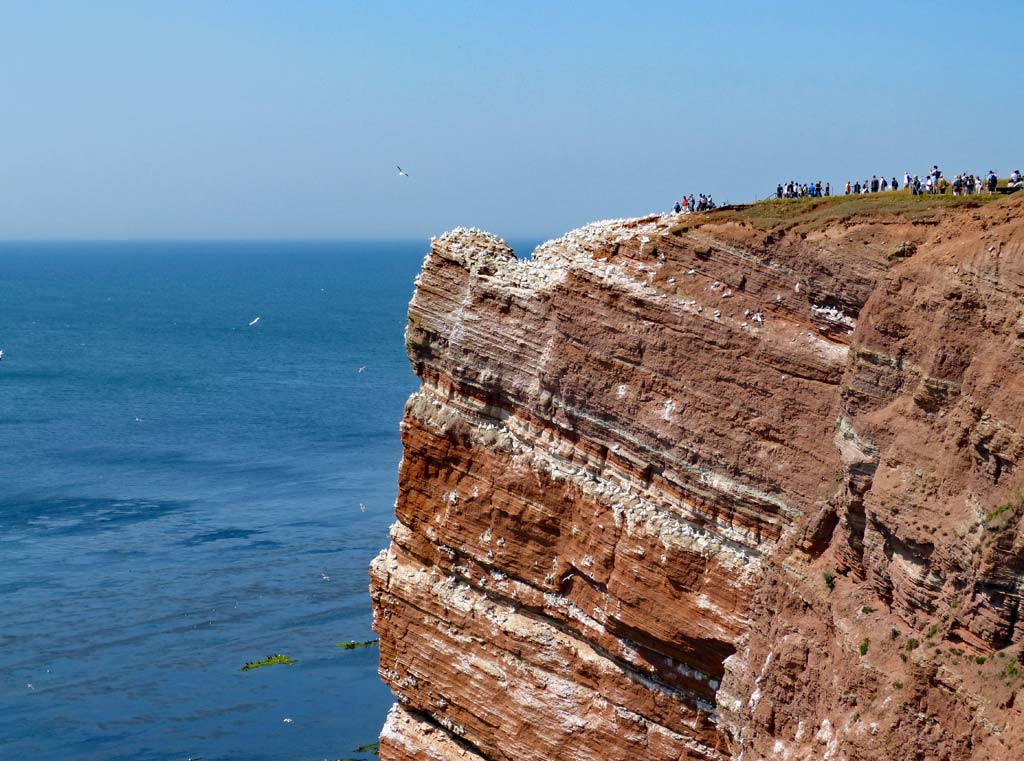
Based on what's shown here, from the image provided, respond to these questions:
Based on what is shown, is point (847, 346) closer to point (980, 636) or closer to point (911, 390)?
point (911, 390)

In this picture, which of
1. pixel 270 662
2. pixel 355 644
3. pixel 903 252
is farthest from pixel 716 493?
pixel 355 644

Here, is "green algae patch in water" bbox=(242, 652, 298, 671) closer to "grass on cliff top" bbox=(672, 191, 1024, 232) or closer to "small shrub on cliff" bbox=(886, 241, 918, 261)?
"grass on cliff top" bbox=(672, 191, 1024, 232)

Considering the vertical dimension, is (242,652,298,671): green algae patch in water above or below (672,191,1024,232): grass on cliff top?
below

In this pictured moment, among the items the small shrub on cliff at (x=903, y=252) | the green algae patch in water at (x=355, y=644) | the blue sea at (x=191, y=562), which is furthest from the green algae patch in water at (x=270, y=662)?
the small shrub on cliff at (x=903, y=252)

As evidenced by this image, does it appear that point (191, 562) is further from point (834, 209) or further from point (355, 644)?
point (834, 209)

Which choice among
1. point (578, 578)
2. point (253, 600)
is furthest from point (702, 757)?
point (253, 600)

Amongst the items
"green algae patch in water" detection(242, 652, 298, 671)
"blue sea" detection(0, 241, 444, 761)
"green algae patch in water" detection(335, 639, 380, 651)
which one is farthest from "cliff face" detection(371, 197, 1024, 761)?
"green algae patch in water" detection(335, 639, 380, 651)

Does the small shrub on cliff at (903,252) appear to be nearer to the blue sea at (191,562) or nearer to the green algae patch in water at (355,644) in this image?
the blue sea at (191,562)
